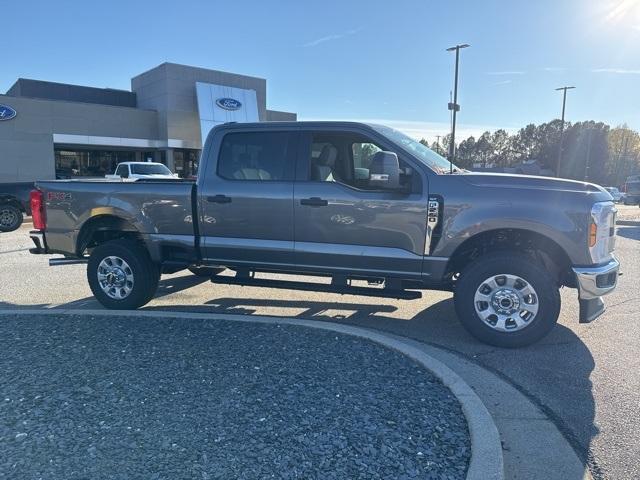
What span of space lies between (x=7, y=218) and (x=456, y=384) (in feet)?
46.8

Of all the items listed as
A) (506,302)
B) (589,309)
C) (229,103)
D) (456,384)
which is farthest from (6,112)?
(589,309)

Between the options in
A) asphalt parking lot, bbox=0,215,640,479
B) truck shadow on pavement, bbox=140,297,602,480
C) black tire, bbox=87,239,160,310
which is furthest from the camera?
black tire, bbox=87,239,160,310

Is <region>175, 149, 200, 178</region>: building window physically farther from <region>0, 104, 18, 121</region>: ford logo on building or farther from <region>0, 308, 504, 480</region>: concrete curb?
<region>0, 308, 504, 480</region>: concrete curb

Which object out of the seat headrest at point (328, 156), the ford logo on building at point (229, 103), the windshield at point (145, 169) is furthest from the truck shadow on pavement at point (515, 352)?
the ford logo on building at point (229, 103)

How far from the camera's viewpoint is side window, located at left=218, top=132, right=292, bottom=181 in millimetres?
5410

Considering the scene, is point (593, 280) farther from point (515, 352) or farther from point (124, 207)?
point (124, 207)

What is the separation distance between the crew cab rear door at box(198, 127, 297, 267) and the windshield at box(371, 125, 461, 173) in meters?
1.01

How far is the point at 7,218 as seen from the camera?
13859 mm

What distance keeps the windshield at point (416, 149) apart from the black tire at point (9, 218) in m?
12.6

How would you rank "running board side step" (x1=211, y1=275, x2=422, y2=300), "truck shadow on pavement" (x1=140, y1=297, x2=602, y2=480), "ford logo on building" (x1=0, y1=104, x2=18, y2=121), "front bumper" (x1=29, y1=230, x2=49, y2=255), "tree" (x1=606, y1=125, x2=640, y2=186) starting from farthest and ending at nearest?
"tree" (x1=606, y1=125, x2=640, y2=186) → "ford logo on building" (x1=0, y1=104, x2=18, y2=121) → "front bumper" (x1=29, y1=230, x2=49, y2=255) → "running board side step" (x1=211, y1=275, x2=422, y2=300) → "truck shadow on pavement" (x1=140, y1=297, x2=602, y2=480)

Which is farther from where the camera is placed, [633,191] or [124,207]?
[633,191]

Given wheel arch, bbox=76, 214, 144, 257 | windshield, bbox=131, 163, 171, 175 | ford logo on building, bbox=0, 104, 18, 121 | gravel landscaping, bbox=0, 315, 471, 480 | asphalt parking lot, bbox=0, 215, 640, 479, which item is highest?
ford logo on building, bbox=0, 104, 18, 121

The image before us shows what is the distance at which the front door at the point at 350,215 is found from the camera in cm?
489

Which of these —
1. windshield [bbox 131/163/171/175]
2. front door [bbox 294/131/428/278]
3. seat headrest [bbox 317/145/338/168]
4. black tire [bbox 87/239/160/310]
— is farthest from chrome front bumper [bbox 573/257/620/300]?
windshield [bbox 131/163/171/175]
